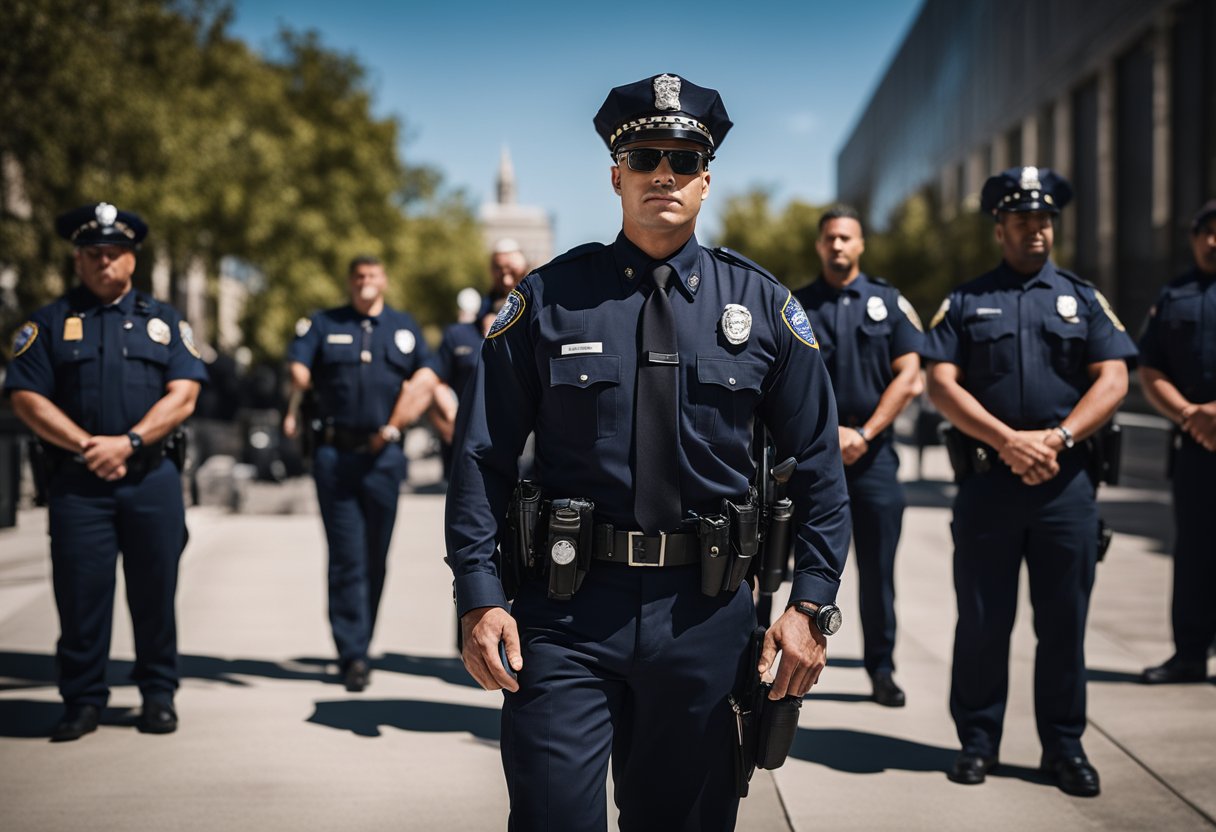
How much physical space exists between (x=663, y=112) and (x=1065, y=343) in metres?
2.62

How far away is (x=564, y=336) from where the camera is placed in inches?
122

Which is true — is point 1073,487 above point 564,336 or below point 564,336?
below

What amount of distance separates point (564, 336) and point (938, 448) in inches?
946

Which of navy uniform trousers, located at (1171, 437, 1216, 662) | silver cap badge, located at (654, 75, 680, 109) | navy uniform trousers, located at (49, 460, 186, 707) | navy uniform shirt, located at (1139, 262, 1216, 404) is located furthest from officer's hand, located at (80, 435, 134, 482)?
navy uniform trousers, located at (1171, 437, 1216, 662)

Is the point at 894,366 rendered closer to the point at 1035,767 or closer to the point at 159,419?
the point at 1035,767

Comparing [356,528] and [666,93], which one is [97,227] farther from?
[666,93]

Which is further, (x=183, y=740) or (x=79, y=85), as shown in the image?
(x=79, y=85)

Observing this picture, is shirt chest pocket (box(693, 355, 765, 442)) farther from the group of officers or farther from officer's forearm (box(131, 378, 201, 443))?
officer's forearm (box(131, 378, 201, 443))

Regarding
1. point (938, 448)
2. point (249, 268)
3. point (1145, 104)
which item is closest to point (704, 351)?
point (938, 448)

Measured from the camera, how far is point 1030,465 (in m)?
4.95

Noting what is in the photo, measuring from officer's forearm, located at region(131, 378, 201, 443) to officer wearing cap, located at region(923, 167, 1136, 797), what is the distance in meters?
3.23

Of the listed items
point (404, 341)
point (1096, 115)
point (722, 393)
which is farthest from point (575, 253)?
point (1096, 115)

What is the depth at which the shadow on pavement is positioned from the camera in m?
5.87

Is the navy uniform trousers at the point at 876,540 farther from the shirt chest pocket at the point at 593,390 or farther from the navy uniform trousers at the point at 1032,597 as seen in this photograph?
the shirt chest pocket at the point at 593,390
